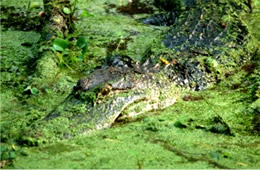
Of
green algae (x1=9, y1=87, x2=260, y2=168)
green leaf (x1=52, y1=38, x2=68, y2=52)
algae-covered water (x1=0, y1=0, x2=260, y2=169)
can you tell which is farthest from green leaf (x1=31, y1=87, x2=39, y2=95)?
green algae (x1=9, y1=87, x2=260, y2=168)

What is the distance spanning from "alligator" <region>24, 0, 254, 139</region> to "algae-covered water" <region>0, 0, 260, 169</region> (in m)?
0.11

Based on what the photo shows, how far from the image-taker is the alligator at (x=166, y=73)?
354cm

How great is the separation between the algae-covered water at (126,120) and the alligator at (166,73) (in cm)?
11

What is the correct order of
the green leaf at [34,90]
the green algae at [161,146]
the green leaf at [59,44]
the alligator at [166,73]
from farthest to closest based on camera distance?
the green leaf at [59,44]
the green leaf at [34,90]
the alligator at [166,73]
the green algae at [161,146]

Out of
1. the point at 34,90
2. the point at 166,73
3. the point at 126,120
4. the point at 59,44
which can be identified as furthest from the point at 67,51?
the point at 126,120

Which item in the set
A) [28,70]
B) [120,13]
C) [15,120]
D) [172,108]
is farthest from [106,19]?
[15,120]

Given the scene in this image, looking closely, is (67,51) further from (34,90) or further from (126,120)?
(126,120)

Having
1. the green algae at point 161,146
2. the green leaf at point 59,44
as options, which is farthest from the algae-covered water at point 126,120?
the green leaf at point 59,44

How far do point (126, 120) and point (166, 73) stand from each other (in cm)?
101

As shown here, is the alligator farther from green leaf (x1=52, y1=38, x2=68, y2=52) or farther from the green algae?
green leaf (x1=52, y1=38, x2=68, y2=52)

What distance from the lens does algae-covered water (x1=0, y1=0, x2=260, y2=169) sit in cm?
287

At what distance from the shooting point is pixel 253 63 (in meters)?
5.34

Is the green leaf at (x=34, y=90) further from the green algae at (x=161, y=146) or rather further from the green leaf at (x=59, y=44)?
the green algae at (x=161, y=146)

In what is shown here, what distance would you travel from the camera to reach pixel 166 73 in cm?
460
